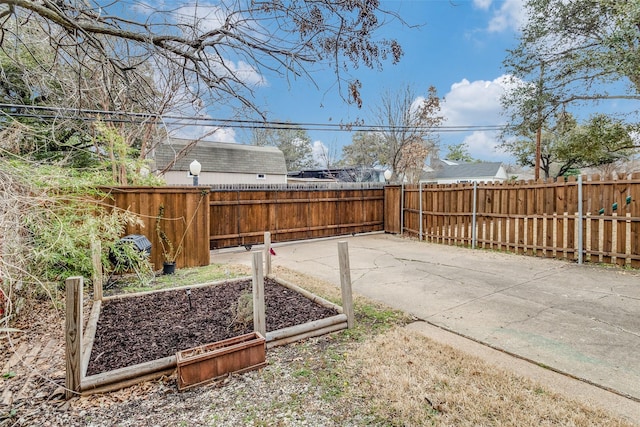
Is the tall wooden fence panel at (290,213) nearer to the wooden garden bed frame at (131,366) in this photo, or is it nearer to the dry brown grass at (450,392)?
the wooden garden bed frame at (131,366)

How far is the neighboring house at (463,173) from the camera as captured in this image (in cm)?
2759

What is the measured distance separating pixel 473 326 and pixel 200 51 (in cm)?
356

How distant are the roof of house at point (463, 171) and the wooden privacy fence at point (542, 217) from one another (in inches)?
856

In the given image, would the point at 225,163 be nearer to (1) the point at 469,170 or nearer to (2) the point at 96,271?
(2) the point at 96,271

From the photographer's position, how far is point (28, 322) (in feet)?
10.7

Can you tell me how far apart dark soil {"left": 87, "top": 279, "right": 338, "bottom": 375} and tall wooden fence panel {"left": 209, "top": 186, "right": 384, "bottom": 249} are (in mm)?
3724

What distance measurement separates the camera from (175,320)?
3135 mm

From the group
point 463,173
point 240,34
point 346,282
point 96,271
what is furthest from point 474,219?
point 463,173

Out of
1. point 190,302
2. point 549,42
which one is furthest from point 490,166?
point 190,302

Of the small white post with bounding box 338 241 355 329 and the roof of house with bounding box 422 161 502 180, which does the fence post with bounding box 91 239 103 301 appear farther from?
the roof of house with bounding box 422 161 502 180

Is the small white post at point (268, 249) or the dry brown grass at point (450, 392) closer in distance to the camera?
the dry brown grass at point (450, 392)

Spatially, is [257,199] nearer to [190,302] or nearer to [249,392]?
[190,302]

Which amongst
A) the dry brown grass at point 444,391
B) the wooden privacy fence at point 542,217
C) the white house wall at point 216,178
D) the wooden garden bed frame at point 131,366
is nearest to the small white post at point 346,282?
the wooden garden bed frame at point 131,366

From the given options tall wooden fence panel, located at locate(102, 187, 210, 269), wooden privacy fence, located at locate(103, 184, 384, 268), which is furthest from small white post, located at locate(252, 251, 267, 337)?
wooden privacy fence, located at locate(103, 184, 384, 268)
